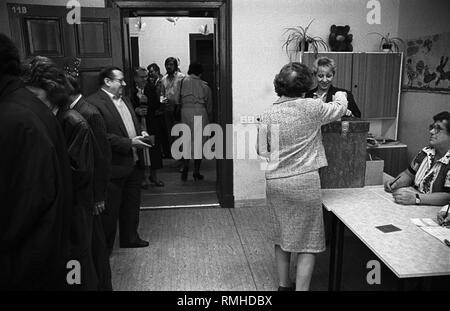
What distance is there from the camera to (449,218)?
193 cm

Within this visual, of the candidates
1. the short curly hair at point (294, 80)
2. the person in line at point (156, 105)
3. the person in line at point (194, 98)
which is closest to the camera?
the short curly hair at point (294, 80)

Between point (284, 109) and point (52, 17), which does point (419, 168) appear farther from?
point (52, 17)

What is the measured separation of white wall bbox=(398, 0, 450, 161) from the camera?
3.65 meters

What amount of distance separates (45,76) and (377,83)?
3486 mm

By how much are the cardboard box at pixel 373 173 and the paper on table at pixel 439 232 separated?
703 mm

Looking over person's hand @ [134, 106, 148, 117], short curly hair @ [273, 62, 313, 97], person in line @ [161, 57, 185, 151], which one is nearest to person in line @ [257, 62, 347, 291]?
short curly hair @ [273, 62, 313, 97]

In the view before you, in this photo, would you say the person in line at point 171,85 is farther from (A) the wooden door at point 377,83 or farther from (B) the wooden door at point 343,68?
(A) the wooden door at point 377,83

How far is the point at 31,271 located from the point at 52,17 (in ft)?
8.50

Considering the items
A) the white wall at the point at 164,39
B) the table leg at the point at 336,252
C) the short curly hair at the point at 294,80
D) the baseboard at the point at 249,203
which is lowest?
the baseboard at the point at 249,203

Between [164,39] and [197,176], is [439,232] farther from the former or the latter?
[164,39]

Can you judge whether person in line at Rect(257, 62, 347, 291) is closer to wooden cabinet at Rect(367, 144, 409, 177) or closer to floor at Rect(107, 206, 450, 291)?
floor at Rect(107, 206, 450, 291)

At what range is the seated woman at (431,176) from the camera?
87.5 inches

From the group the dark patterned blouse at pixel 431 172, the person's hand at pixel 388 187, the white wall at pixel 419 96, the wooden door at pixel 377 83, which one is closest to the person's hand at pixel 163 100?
the wooden door at pixel 377 83

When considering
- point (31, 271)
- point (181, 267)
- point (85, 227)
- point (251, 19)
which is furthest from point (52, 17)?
point (31, 271)
